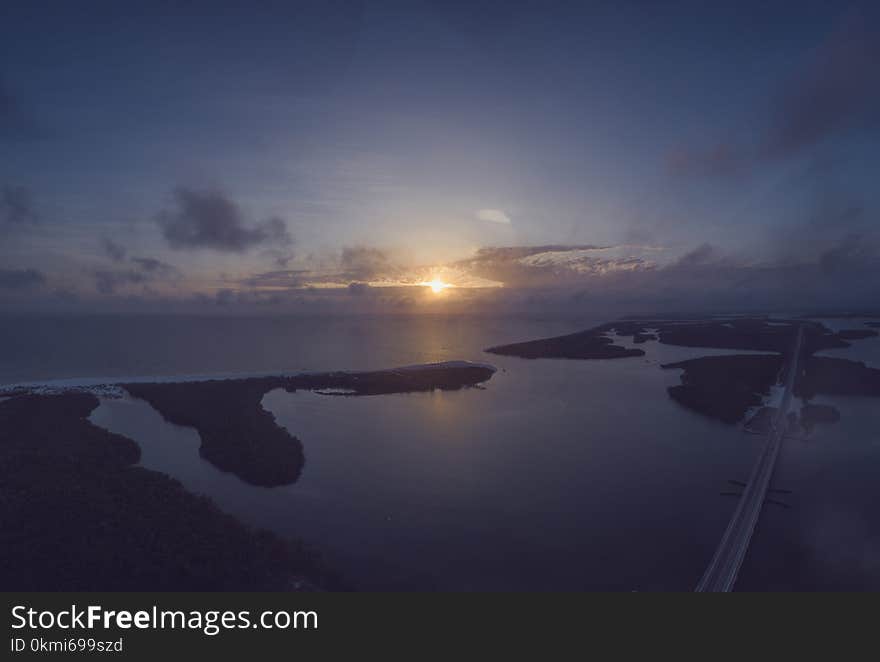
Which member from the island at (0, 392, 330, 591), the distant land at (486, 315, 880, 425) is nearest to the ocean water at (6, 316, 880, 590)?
the island at (0, 392, 330, 591)

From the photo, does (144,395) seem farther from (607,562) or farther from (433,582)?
(607,562)

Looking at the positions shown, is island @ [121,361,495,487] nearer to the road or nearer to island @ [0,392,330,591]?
island @ [0,392,330,591]

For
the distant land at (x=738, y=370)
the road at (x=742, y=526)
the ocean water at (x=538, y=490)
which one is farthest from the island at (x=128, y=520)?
the distant land at (x=738, y=370)

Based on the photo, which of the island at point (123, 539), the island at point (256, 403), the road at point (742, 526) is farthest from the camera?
the island at point (256, 403)

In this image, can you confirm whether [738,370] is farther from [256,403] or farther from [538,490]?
[256,403]

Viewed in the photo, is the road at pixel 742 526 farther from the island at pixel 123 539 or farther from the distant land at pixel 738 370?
the island at pixel 123 539
